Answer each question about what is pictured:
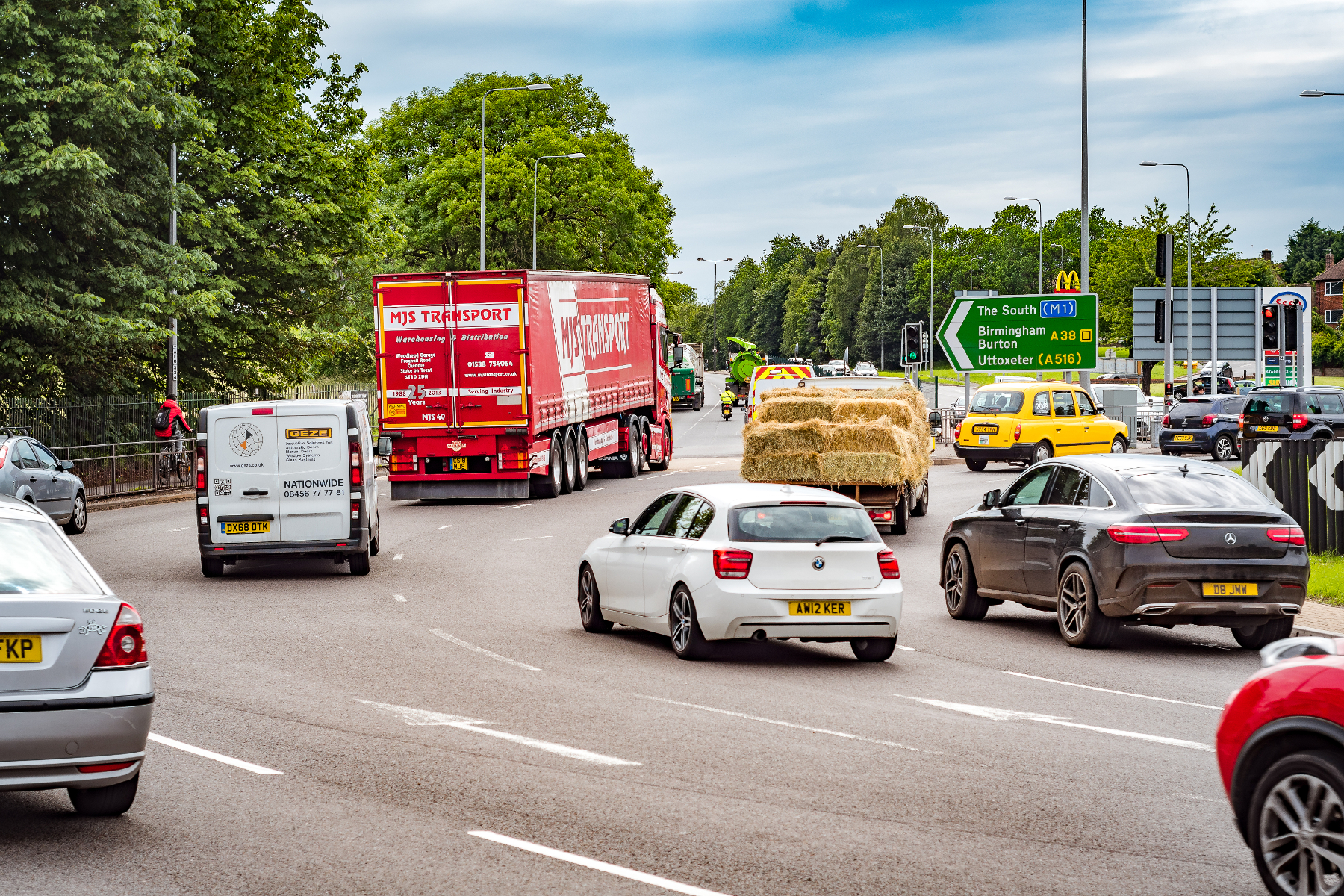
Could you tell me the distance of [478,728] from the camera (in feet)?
31.9

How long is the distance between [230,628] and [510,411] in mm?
14949

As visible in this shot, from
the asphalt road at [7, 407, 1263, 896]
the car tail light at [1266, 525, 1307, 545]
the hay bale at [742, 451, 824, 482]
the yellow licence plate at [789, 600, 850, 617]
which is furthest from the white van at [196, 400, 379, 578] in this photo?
the car tail light at [1266, 525, 1307, 545]

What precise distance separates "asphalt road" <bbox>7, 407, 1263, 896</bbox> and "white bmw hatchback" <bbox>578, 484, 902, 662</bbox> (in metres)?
0.31

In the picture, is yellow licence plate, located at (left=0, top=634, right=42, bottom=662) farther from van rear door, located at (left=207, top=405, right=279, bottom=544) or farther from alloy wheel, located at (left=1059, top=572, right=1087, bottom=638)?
van rear door, located at (left=207, top=405, right=279, bottom=544)

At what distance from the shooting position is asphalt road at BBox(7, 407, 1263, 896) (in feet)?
21.4

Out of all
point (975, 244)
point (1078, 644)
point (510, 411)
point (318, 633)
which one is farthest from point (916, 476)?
point (975, 244)

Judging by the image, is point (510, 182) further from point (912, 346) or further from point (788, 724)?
point (788, 724)

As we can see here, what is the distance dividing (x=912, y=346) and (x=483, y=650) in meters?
31.3

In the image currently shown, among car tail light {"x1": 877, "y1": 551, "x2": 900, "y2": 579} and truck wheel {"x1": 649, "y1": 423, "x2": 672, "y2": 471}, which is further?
truck wheel {"x1": 649, "y1": 423, "x2": 672, "y2": 471}

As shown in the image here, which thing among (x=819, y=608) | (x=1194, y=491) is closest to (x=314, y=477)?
(x=819, y=608)

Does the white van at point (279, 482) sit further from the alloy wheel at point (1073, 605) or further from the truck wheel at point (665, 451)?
the truck wheel at point (665, 451)

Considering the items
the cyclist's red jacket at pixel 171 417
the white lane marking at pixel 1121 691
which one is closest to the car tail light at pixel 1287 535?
the white lane marking at pixel 1121 691

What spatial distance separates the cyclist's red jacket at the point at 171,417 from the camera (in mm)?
35531

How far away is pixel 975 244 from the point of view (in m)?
171
